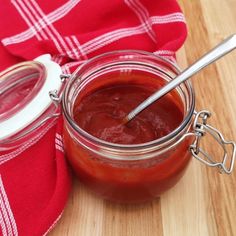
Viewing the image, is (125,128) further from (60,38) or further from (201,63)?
(60,38)

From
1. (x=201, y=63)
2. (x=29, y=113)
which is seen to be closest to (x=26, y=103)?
(x=29, y=113)

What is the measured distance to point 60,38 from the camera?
739mm

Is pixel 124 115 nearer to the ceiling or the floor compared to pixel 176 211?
nearer to the ceiling

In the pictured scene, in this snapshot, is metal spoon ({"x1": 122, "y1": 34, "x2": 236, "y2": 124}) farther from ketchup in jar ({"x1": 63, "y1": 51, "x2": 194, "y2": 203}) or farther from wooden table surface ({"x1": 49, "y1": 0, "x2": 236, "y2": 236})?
wooden table surface ({"x1": 49, "y1": 0, "x2": 236, "y2": 236})

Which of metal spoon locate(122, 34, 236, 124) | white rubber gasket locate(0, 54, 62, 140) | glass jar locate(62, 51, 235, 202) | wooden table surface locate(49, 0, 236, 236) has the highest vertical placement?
white rubber gasket locate(0, 54, 62, 140)

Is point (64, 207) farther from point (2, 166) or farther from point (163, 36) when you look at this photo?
A: point (163, 36)

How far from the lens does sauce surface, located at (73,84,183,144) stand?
1.80 ft

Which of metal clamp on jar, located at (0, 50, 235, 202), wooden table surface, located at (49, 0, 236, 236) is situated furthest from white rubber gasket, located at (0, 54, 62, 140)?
wooden table surface, located at (49, 0, 236, 236)

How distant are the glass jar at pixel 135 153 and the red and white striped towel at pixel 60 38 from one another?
0.19 feet

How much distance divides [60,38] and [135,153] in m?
0.32

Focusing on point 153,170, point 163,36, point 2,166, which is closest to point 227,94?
point 163,36

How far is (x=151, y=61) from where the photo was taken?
1.98 feet

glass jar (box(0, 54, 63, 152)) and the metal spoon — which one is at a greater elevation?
glass jar (box(0, 54, 63, 152))

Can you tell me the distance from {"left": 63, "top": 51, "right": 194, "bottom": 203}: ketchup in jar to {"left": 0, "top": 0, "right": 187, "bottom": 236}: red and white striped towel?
6cm
